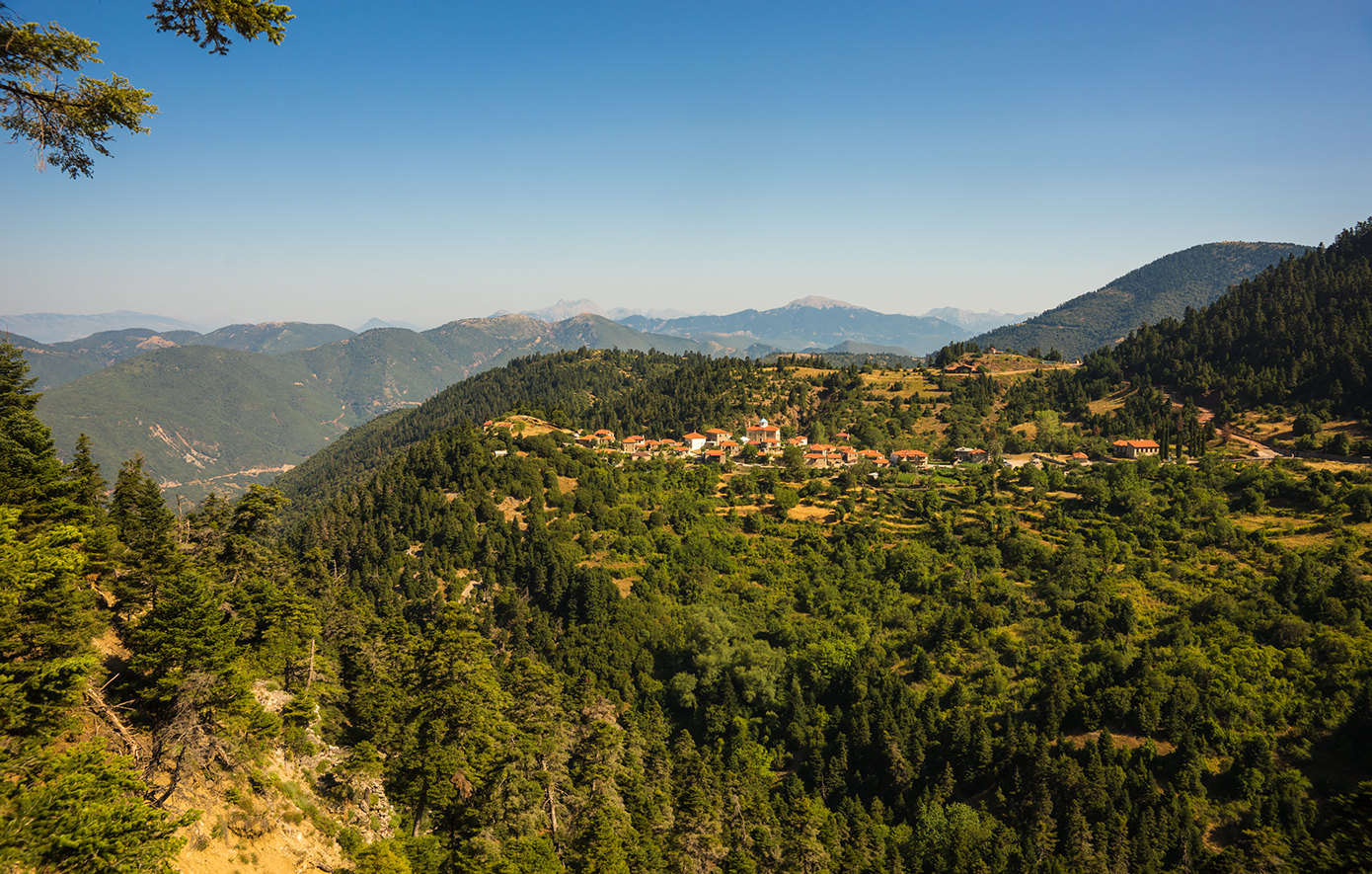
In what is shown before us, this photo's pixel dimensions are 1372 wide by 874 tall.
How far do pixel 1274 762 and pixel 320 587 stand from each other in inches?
2794

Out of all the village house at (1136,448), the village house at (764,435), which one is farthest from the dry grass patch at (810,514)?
the village house at (1136,448)

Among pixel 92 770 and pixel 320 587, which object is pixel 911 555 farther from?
pixel 92 770

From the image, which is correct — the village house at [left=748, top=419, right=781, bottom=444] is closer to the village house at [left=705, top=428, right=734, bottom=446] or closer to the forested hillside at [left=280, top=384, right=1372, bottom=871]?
the village house at [left=705, top=428, right=734, bottom=446]

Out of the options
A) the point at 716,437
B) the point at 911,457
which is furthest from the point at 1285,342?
the point at 716,437

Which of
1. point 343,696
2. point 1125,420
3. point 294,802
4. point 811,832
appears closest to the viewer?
point 294,802

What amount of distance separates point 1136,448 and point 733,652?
3201 inches

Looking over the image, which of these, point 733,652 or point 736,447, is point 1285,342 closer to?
point 736,447

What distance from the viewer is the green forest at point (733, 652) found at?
20953mm

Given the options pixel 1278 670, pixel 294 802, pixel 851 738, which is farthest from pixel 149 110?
pixel 1278 670

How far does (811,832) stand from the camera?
40.2m

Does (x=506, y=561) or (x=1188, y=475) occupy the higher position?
(x=1188, y=475)

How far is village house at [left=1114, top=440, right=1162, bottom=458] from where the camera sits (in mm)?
103000

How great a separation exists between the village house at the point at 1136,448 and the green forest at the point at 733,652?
2889mm

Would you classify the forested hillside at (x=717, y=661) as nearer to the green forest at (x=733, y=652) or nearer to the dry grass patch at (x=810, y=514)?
the green forest at (x=733, y=652)
